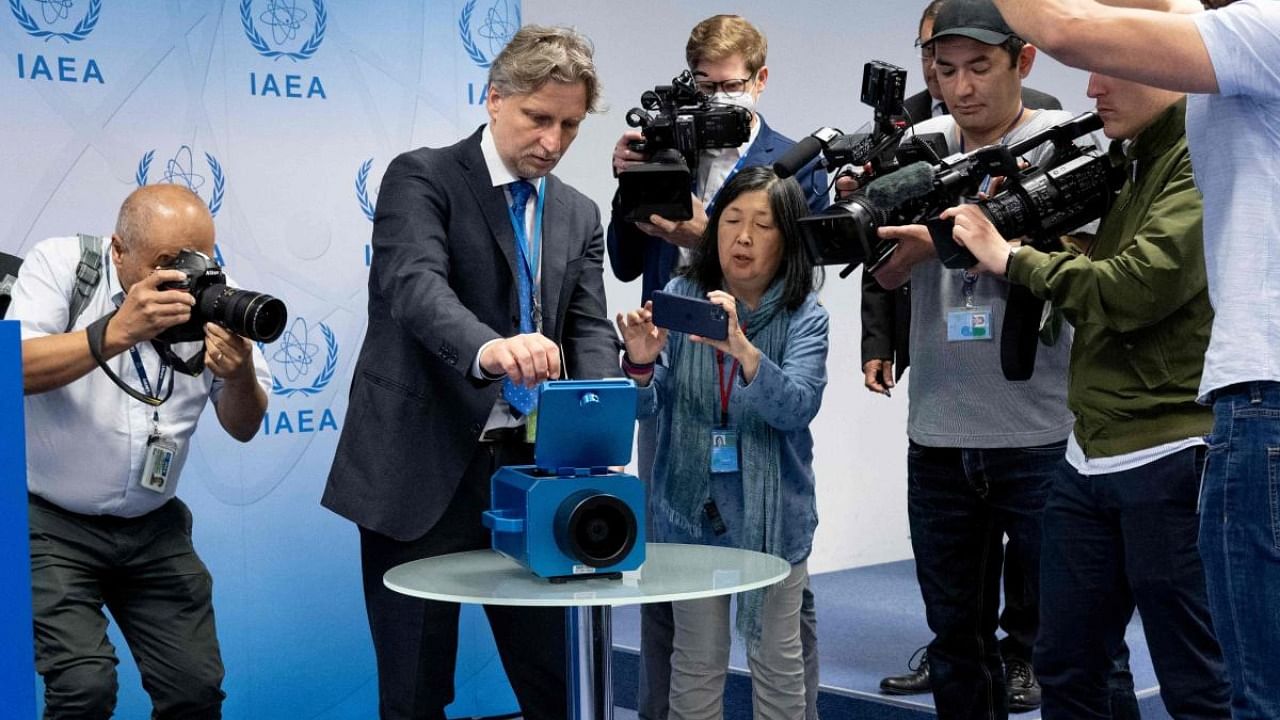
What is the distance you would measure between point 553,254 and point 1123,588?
119cm

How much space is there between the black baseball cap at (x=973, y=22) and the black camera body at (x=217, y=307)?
137 centimetres

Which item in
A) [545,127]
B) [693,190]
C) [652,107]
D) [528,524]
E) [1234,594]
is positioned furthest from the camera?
[693,190]

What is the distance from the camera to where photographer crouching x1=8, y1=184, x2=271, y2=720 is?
2658mm

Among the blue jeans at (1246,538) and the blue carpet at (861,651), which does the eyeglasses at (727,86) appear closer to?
the blue carpet at (861,651)

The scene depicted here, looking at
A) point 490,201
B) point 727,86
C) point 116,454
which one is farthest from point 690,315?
point 116,454

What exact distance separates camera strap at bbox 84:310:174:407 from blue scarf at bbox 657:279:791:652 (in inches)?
40.4

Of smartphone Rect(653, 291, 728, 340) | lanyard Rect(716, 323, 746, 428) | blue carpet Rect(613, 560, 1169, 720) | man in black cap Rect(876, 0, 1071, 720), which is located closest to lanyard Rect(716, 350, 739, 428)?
lanyard Rect(716, 323, 746, 428)

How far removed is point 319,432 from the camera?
3.79 metres

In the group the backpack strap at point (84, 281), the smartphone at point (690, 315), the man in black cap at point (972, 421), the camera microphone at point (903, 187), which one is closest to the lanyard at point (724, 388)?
the smartphone at point (690, 315)

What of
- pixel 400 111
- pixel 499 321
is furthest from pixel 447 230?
pixel 400 111

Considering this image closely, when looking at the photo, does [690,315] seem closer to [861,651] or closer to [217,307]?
[217,307]

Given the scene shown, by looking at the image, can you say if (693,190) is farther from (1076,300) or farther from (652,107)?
(1076,300)

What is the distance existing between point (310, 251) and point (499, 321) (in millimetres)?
1288

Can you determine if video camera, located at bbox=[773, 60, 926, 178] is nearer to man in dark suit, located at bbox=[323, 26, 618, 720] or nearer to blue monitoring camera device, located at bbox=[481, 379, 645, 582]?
man in dark suit, located at bbox=[323, 26, 618, 720]
